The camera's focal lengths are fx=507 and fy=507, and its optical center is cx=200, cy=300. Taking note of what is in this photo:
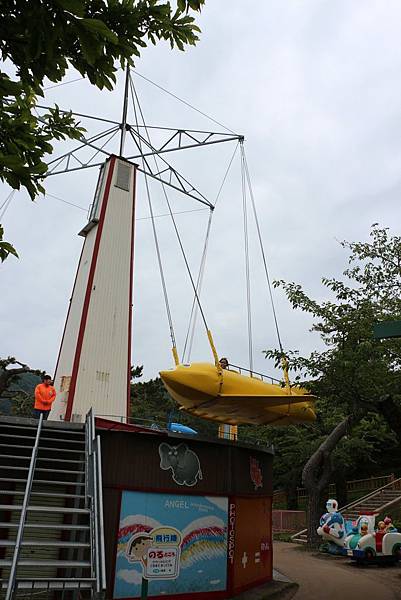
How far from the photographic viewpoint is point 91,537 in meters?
5.37

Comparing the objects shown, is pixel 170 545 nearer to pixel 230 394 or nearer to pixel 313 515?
pixel 230 394

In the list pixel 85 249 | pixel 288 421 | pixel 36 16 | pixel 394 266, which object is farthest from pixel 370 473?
pixel 36 16

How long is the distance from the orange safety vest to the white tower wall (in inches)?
19.7

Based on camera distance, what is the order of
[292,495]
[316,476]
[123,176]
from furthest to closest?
[292,495]
[316,476]
[123,176]

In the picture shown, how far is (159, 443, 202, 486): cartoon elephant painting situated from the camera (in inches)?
368

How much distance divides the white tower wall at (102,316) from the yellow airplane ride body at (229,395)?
125cm

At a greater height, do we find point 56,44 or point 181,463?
point 56,44

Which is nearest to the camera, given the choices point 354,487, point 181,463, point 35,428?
point 35,428

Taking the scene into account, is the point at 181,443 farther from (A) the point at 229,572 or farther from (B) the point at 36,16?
(B) the point at 36,16

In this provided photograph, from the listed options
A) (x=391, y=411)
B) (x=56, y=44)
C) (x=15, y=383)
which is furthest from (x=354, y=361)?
(x=15, y=383)

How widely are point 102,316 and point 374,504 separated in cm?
1864

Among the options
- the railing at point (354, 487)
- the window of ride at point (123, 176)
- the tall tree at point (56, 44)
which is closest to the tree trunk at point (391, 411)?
the window of ride at point (123, 176)

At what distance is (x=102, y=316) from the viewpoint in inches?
464

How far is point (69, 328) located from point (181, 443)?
13.9 feet
